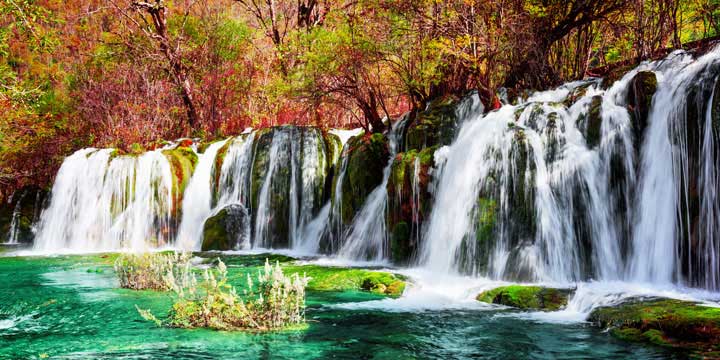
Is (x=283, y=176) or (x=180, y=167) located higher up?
(x=180, y=167)

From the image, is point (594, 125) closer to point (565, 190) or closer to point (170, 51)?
point (565, 190)

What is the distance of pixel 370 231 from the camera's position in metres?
17.2

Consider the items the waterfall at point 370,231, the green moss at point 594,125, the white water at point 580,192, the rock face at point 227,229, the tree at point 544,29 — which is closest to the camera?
the white water at point 580,192

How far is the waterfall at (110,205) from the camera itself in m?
24.1

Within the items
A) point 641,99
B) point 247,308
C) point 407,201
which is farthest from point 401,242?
point 247,308

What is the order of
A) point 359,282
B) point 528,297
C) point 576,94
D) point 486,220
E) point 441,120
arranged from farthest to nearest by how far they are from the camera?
point 441,120
point 576,94
point 486,220
point 359,282
point 528,297

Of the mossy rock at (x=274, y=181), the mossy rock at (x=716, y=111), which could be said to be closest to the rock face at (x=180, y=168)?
the mossy rock at (x=274, y=181)

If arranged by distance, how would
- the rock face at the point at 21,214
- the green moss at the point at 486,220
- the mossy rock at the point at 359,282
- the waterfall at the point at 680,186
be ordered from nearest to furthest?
the waterfall at the point at 680,186 < the mossy rock at the point at 359,282 < the green moss at the point at 486,220 < the rock face at the point at 21,214

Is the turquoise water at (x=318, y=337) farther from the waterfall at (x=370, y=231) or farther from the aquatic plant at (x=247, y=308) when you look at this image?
the waterfall at (x=370, y=231)

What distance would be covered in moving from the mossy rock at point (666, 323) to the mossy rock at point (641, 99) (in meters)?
4.60

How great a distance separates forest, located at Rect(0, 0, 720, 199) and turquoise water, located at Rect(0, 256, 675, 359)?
7.62m

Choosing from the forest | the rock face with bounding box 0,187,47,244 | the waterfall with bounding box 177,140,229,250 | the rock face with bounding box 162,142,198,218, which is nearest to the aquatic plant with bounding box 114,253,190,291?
the forest

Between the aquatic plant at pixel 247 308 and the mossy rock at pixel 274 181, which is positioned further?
the mossy rock at pixel 274 181

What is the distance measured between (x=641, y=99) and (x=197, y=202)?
17.3 m
